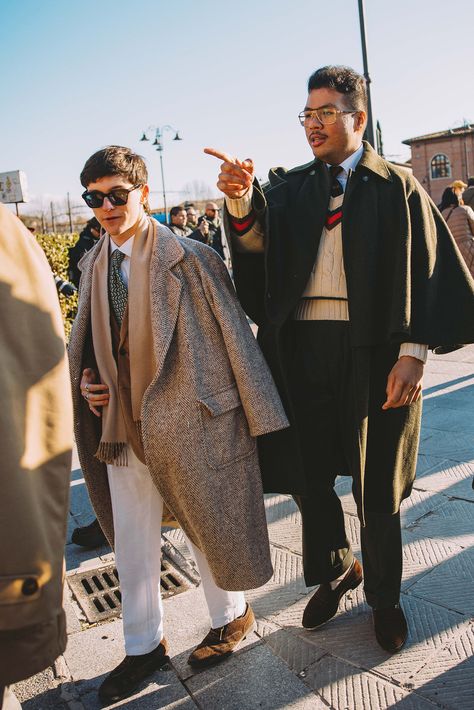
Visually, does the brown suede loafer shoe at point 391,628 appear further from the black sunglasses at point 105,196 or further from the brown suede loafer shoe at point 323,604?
the black sunglasses at point 105,196

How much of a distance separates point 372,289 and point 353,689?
1.48 m

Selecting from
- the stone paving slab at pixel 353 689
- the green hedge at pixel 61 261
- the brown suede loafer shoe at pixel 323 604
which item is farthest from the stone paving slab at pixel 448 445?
the green hedge at pixel 61 261

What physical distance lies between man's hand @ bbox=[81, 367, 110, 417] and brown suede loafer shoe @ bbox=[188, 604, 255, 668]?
3.42ft

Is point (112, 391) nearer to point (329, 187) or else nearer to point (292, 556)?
point (329, 187)

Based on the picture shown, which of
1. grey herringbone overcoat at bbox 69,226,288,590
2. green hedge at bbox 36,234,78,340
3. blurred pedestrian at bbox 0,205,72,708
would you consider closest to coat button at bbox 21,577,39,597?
blurred pedestrian at bbox 0,205,72,708

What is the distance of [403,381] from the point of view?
2484 mm

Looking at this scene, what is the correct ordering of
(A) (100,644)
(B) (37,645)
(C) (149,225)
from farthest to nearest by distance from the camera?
(A) (100,644) < (C) (149,225) < (B) (37,645)

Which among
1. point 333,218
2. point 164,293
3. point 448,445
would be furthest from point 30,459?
point 448,445

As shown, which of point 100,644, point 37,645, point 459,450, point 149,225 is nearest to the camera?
point 37,645

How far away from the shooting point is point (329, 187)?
8.80 feet

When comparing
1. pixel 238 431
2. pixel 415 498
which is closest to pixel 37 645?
pixel 238 431

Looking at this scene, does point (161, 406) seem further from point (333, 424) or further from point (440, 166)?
point (440, 166)

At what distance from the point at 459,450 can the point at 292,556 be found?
1.90m

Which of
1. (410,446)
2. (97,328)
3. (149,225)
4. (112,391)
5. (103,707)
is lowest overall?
(103,707)
